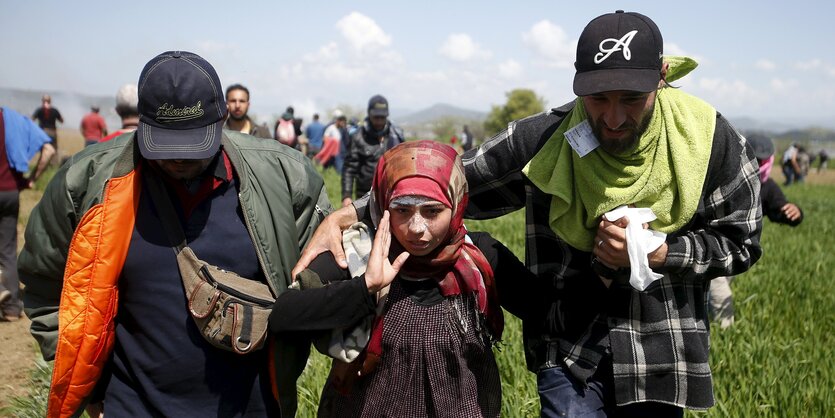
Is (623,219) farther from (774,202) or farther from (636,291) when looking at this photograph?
(774,202)

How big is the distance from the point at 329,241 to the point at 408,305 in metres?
0.32

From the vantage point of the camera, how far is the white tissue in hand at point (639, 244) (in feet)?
7.36

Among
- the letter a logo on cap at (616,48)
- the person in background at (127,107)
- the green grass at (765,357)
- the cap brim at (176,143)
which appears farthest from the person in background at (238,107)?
the letter a logo on cap at (616,48)

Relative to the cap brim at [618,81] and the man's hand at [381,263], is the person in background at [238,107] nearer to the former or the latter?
the man's hand at [381,263]

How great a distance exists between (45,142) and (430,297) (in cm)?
524

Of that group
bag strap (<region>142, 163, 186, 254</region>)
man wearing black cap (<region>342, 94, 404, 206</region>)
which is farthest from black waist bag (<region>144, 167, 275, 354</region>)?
man wearing black cap (<region>342, 94, 404, 206</region>)

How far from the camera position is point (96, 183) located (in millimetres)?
2336

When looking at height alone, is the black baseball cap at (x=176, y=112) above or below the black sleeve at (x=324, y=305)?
above

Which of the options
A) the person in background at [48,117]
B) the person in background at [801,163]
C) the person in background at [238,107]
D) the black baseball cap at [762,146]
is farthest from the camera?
the person in background at [801,163]

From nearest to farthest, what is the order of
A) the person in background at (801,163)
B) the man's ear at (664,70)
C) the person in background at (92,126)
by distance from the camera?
the man's ear at (664,70) < the person in background at (92,126) < the person in background at (801,163)

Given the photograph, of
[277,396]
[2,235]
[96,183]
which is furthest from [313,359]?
[2,235]

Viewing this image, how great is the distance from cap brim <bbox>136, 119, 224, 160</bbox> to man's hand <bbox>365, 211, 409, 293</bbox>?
1.84ft

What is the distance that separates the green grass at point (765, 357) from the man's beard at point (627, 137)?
3.10ft

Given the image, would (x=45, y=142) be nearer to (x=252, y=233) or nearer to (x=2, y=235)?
(x=2, y=235)
